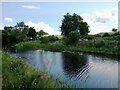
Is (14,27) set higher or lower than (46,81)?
higher

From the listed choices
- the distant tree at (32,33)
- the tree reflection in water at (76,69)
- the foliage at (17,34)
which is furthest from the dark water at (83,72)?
the distant tree at (32,33)

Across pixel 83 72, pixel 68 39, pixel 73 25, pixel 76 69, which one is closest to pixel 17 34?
pixel 73 25

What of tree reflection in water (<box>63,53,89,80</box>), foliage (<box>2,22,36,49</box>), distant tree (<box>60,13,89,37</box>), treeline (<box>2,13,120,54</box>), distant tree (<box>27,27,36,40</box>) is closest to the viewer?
tree reflection in water (<box>63,53,89,80</box>)

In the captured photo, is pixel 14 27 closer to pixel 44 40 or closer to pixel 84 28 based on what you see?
pixel 44 40

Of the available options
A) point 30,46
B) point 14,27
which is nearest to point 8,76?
point 30,46

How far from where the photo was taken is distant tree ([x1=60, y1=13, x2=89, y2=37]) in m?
75.1

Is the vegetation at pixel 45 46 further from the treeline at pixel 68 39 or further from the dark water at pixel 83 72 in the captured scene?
the dark water at pixel 83 72

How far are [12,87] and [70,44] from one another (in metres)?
51.9

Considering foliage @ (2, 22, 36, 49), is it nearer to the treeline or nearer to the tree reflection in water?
the treeline

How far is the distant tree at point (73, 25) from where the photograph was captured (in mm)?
75062

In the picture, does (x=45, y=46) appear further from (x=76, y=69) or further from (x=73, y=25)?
(x=76, y=69)

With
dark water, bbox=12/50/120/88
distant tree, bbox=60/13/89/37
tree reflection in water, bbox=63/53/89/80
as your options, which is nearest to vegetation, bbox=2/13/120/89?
distant tree, bbox=60/13/89/37

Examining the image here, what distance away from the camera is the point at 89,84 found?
17672 millimetres

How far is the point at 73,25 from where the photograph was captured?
76.1 metres
